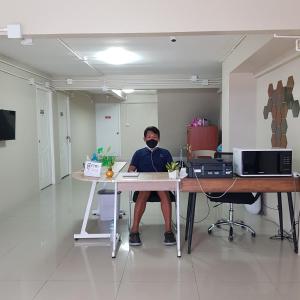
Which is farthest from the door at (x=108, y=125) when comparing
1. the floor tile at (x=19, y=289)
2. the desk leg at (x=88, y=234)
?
the floor tile at (x=19, y=289)

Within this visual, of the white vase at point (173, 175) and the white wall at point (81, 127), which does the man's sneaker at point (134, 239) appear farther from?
the white wall at point (81, 127)

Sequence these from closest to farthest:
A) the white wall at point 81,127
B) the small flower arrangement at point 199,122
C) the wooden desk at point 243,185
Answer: the wooden desk at point 243,185
the small flower arrangement at point 199,122
the white wall at point 81,127

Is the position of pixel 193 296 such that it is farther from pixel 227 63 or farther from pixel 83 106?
pixel 83 106

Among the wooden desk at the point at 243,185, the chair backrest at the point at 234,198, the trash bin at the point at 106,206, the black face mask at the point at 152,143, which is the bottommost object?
the trash bin at the point at 106,206

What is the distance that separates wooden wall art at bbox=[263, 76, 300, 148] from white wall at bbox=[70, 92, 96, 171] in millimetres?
5854

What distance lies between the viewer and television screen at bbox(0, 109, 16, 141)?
16.1ft

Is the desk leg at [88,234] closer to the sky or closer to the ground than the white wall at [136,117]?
closer to the ground

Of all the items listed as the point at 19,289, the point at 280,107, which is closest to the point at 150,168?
the point at 280,107

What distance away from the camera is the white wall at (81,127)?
30.5ft

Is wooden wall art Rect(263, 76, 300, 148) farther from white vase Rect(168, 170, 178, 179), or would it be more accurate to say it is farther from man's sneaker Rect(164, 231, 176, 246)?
man's sneaker Rect(164, 231, 176, 246)

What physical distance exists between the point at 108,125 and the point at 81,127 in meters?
2.10

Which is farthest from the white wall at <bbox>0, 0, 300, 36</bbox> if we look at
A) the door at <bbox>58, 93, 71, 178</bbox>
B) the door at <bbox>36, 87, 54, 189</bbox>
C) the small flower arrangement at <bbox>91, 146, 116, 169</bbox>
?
the door at <bbox>58, 93, 71, 178</bbox>

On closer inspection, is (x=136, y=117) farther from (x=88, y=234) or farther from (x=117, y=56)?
(x=88, y=234)

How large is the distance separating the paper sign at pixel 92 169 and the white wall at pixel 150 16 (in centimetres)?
157
